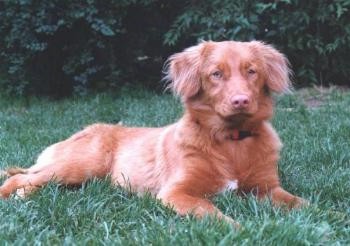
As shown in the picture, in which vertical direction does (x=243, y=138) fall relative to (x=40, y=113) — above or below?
above

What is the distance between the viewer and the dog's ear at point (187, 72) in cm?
448

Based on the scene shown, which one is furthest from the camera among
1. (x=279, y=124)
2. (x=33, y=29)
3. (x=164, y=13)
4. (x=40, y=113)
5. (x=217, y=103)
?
(x=164, y=13)

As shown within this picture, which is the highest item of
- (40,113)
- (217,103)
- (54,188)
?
(217,103)

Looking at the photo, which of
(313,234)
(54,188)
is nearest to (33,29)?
(54,188)

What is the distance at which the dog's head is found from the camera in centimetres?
418

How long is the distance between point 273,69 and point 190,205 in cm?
125

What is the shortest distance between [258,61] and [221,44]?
30 centimetres

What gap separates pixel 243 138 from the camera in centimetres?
450

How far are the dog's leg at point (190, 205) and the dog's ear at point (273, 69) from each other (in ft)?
3.28

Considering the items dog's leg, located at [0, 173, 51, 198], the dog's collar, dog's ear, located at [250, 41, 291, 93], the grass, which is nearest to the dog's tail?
dog's leg, located at [0, 173, 51, 198]

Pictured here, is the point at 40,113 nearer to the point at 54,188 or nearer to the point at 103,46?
the point at 103,46

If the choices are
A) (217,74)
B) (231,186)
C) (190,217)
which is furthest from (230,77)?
(190,217)

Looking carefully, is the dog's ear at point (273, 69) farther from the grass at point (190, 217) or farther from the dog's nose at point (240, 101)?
the grass at point (190, 217)

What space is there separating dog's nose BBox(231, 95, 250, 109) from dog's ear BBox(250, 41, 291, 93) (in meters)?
0.48
